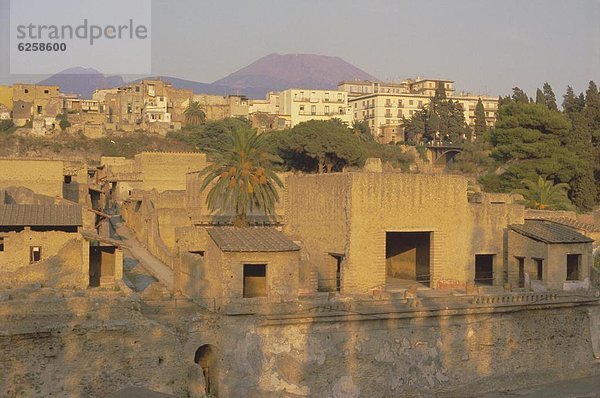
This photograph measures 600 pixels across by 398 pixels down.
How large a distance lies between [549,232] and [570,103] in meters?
36.4

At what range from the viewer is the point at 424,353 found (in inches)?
807

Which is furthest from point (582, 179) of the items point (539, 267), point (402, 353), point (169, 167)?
point (402, 353)

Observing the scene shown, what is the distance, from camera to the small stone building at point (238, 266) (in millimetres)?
18766

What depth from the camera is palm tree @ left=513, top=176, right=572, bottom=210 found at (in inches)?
1390

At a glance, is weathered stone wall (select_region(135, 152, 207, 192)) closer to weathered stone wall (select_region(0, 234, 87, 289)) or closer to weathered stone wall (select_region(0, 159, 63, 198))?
weathered stone wall (select_region(0, 159, 63, 198))

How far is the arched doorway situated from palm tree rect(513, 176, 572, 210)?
20105 mm

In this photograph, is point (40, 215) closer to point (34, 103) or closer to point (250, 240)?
point (250, 240)

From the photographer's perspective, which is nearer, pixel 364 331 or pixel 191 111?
pixel 364 331

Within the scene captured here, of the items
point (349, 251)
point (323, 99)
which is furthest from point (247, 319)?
point (323, 99)

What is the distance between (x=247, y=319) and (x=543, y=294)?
9005 mm

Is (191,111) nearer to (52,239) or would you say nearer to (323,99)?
(323,99)

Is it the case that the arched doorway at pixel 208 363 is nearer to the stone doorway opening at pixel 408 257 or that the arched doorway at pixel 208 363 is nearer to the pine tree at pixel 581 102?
the stone doorway opening at pixel 408 257

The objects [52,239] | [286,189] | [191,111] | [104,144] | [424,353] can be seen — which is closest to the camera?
[424,353]

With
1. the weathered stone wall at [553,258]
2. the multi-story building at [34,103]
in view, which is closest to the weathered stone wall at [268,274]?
the weathered stone wall at [553,258]
